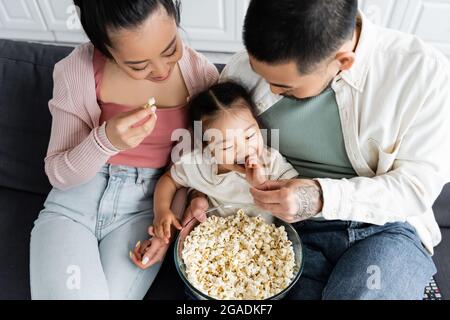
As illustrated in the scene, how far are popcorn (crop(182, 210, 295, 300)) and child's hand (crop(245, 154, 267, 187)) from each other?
0.12m

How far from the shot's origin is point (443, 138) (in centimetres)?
102

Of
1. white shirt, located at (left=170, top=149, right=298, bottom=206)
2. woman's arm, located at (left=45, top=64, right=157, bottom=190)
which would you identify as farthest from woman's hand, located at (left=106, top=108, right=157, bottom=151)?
white shirt, located at (left=170, top=149, right=298, bottom=206)

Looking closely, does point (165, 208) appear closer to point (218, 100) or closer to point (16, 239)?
point (218, 100)

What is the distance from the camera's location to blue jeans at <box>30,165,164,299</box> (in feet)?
3.68

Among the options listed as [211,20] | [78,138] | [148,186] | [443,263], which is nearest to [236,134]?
Answer: [148,186]

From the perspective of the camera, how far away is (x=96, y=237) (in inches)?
49.7

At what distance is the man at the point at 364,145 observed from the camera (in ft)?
3.15

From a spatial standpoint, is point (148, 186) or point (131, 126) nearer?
point (131, 126)

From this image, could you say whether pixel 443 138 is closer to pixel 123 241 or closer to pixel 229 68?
pixel 229 68

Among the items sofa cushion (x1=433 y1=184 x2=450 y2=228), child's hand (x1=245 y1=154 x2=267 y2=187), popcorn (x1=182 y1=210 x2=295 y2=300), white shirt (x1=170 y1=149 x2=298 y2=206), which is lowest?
sofa cushion (x1=433 y1=184 x2=450 y2=228)

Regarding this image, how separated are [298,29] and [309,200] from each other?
40cm

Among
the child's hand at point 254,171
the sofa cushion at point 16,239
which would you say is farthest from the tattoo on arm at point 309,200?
the sofa cushion at point 16,239

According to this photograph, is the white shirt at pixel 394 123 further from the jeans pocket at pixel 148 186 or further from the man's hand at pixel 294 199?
the jeans pocket at pixel 148 186

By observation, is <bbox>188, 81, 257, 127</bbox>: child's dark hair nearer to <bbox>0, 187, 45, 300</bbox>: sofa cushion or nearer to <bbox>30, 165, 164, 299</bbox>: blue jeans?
<bbox>30, 165, 164, 299</bbox>: blue jeans
